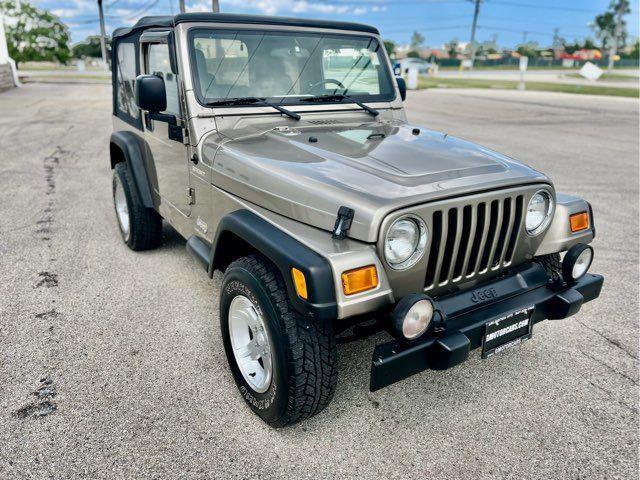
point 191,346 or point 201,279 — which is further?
point 201,279

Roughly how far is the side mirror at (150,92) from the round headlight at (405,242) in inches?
69.4

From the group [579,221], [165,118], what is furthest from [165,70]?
[579,221]

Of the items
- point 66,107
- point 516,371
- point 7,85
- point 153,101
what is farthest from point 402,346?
point 7,85

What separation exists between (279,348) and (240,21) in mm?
2210

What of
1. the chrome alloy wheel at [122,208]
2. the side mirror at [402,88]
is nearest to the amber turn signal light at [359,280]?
the side mirror at [402,88]

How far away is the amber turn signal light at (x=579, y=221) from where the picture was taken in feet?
9.38

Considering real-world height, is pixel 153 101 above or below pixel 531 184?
above

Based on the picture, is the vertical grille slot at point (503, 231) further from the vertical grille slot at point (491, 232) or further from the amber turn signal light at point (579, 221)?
the amber turn signal light at point (579, 221)

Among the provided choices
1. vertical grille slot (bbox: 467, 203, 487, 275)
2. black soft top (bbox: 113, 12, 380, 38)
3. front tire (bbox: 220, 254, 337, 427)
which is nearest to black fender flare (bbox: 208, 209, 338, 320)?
front tire (bbox: 220, 254, 337, 427)

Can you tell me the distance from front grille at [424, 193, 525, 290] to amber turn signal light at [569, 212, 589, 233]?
482 mm

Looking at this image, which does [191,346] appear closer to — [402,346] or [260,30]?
[402,346]

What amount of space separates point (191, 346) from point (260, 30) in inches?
85.1

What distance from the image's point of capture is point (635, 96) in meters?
22.8

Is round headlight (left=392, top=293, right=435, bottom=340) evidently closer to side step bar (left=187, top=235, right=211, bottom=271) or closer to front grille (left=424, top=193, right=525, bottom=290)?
front grille (left=424, top=193, right=525, bottom=290)
